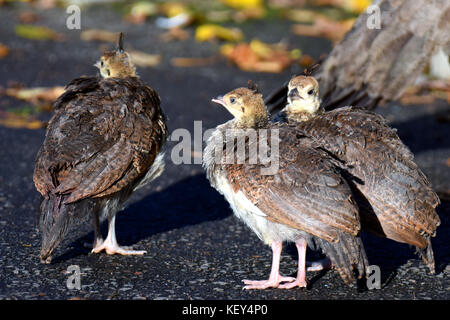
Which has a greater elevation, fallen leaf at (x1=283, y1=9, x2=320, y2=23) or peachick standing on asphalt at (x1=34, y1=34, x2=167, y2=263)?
fallen leaf at (x1=283, y1=9, x2=320, y2=23)

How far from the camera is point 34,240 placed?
5.34 m

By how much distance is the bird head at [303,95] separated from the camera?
5305 mm

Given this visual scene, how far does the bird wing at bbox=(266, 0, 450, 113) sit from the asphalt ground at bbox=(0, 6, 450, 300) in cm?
97

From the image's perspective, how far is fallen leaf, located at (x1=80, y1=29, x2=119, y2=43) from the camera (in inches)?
415

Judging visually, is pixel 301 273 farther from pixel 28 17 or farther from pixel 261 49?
pixel 28 17

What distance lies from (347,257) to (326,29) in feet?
23.2

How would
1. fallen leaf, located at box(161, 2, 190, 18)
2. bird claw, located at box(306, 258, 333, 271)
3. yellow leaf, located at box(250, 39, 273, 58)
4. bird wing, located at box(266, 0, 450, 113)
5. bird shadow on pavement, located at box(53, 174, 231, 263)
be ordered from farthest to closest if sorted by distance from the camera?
1. fallen leaf, located at box(161, 2, 190, 18)
2. yellow leaf, located at box(250, 39, 273, 58)
3. bird wing, located at box(266, 0, 450, 113)
4. bird shadow on pavement, located at box(53, 174, 231, 263)
5. bird claw, located at box(306, 258, 333, 271)

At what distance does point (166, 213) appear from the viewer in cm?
605

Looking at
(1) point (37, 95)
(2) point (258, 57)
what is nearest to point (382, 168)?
(1) point (37, 95)

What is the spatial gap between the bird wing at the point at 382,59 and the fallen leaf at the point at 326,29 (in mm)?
3938

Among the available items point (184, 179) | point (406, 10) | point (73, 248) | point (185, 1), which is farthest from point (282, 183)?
point (185, 1)

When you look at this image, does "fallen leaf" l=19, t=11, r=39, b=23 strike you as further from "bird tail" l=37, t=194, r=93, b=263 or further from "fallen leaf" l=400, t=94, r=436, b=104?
"bird tail" l=37, t=194, r=93, b=263

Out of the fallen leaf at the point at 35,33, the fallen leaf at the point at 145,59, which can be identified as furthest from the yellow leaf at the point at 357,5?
the fallen leaf at the point at 35,33

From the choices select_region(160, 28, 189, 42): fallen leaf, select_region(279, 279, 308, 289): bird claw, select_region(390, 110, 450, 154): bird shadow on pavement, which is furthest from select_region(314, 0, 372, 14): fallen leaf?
select_region(279, 279, 308, 289): bird claw
